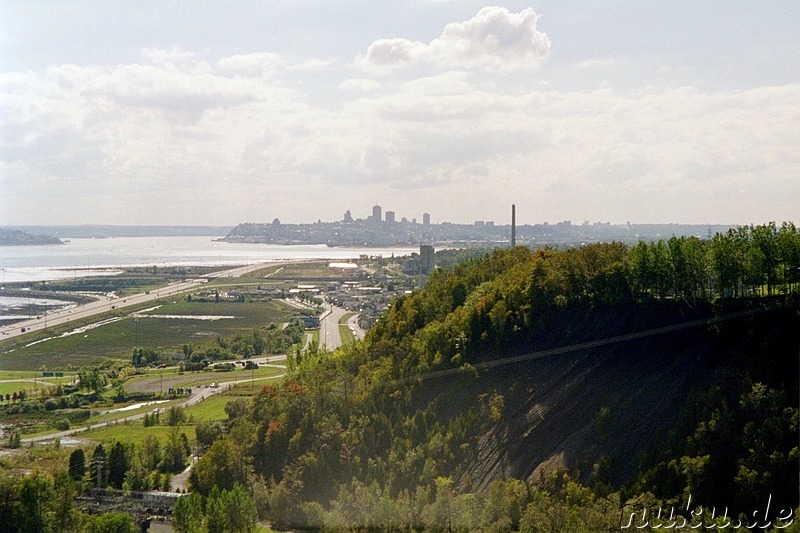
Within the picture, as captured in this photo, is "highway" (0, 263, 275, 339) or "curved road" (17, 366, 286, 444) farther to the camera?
"highway" (0, 263, 275, 339)

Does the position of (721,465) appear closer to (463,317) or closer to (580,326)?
(580,326)

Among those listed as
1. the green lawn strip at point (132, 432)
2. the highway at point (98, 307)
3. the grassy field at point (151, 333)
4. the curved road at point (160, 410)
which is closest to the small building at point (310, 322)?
the grassy field at point (151, 333)

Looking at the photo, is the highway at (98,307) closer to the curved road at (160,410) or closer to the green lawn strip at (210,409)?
the curved road at (160,410)

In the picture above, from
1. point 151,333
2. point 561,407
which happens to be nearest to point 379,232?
point 151,333

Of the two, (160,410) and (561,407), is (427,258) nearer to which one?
(160,410)

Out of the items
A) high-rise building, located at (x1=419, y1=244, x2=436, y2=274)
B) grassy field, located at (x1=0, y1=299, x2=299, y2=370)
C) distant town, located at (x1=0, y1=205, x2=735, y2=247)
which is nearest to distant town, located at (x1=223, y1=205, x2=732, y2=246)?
distant town, located at (x1=0, y1=205, x2=735, y2=247)

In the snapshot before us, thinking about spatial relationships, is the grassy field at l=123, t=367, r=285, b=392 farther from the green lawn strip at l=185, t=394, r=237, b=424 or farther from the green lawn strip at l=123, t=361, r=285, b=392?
the green lawn strip at l=185, t=394, r=237, b=424

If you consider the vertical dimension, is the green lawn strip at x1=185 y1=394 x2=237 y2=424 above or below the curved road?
above
